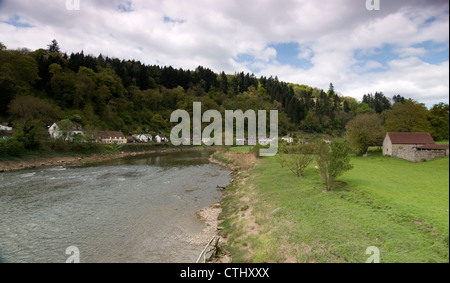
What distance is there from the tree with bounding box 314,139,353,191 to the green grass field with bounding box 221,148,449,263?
1012 mm

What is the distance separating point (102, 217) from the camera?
15.5 m

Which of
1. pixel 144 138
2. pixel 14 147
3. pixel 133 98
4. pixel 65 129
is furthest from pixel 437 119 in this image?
pixel 133 98

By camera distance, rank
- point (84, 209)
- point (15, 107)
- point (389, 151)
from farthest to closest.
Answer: point (15, 107) < point (389, 151) < point (84, 209)

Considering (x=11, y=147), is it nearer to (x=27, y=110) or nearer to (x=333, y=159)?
(x=27, y=110)

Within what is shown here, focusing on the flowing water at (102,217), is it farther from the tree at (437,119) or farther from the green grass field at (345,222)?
the tree at (437,119)

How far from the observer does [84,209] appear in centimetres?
1695

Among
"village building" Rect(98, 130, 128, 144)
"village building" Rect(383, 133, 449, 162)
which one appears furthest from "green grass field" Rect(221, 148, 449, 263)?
"village building" Rect(98, 130, 128, 144)

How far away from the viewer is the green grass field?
8.05 meters

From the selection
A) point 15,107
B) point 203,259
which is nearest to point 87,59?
point 15,107

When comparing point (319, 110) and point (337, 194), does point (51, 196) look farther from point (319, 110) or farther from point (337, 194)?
point (319, 110)

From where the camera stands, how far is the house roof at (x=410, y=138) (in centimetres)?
3055
